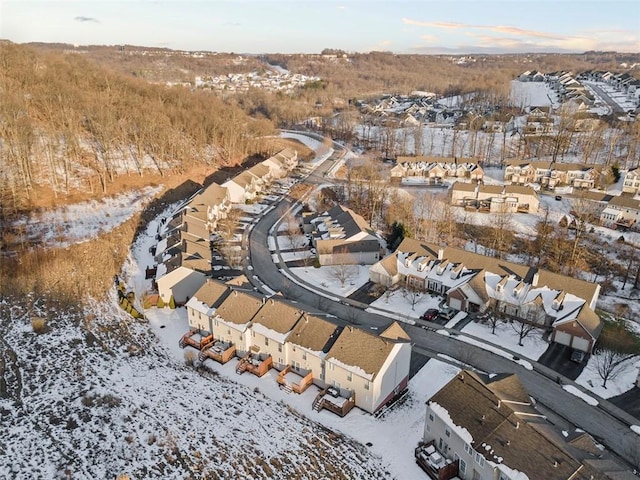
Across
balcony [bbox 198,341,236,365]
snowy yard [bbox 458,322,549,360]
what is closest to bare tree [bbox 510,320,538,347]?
snowy yard [bbox 458,322,549,360]

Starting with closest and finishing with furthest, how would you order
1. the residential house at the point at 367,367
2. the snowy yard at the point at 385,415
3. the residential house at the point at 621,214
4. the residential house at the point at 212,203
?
1. the snowy yard at the point at 385,415
2. the residential house at the point at 367,367
3. the residential house at the point at 212,203
4. the residential house at the point at 621,214

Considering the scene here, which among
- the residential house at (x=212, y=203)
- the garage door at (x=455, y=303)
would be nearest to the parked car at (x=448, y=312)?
the garage door at (x=455, y=303)

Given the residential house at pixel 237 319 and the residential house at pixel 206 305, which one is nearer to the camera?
the residential house at pixel 237 319

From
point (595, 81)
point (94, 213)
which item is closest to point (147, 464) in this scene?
point (94, 213)

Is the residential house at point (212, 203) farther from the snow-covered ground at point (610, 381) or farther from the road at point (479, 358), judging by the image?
the snow-covered ground at point (610, 381)

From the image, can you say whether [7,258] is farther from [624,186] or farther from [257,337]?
[624,186]

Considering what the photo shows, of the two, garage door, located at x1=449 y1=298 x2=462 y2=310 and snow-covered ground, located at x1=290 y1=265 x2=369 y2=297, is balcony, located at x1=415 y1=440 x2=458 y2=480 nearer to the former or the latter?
garage door, located at x1=449 y1=298 x2=462 y2=310
